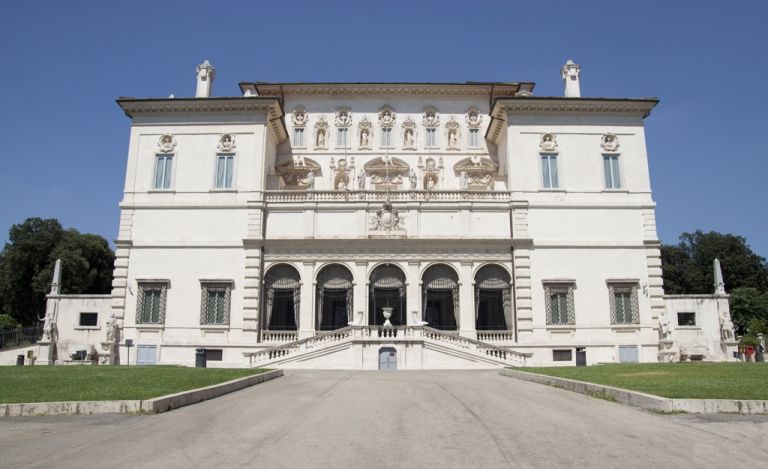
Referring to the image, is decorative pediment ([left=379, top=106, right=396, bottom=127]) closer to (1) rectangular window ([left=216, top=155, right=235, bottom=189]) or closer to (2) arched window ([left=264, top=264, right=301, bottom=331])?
(1) rectangular window ([left=216, top=155, right=235, bottom=189])

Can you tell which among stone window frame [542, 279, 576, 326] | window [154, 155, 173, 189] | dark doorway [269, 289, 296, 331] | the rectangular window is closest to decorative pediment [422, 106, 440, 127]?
the rectangular window

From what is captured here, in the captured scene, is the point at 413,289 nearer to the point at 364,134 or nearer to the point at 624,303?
the point at 624,303

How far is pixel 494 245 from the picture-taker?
1414 inches

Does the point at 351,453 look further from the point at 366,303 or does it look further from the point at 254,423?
the point at 366,303

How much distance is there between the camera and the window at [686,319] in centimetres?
3522

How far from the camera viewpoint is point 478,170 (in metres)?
41.9

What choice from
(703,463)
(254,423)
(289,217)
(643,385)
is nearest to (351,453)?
(254,423)

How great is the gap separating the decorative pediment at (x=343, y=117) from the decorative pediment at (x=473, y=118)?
889cm

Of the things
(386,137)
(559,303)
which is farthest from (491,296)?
(386,137)

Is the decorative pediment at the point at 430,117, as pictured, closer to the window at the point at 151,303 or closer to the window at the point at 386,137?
the window at the point at 386,137

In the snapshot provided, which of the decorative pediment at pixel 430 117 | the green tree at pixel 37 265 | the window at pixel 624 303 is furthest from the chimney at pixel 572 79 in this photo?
the green tree at pixel 37 265

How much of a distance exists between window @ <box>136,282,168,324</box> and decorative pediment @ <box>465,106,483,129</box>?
962 inches

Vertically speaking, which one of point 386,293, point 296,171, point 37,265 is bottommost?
point 386,293

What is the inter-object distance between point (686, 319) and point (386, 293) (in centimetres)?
1867
